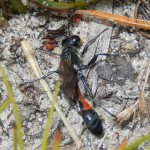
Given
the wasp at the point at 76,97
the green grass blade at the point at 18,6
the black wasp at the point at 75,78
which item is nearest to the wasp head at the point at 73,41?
the black wasp at the point at 75,78

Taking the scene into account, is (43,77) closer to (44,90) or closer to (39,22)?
(44,90)

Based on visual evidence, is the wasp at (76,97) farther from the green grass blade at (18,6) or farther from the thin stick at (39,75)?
the green grass blade at (18,6)

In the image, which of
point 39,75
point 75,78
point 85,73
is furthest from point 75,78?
point 39,75

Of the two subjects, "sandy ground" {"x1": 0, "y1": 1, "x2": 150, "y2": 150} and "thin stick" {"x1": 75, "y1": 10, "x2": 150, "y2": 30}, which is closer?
"sandy ground" {"x1": 0, "y1": 1, "x2": 150, "y2": 150}

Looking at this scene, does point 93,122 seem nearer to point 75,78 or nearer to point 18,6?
point 75,78

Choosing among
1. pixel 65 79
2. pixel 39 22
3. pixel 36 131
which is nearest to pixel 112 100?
pixel 65 79

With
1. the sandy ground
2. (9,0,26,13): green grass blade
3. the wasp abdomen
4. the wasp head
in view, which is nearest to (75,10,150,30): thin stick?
the sandy ground

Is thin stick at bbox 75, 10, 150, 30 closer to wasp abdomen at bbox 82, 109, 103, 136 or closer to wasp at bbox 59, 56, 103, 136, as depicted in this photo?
wasp at bbox 59, 56, 103, 136
